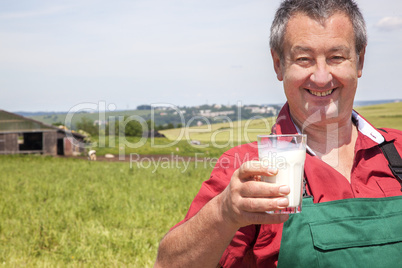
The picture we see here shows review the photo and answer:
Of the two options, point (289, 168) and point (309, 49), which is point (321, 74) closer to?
point (309, 49)

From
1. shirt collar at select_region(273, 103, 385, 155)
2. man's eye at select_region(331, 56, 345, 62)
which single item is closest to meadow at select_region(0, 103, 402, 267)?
shirt collar at select_region(273, 103, 385, 155)

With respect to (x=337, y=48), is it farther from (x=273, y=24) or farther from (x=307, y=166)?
(x=307, y=166)

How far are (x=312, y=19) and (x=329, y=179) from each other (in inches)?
31.4

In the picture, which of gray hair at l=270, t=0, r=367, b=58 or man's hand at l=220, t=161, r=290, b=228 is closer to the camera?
man's hand at l=220, t=161, r=290, b=228

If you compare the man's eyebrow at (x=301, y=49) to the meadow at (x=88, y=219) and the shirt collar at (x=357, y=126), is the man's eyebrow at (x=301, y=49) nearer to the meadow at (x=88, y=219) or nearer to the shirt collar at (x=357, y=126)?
the shirt collar at (x=357, y=126)

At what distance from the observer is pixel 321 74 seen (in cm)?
221

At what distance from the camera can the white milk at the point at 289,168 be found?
5.53 ft

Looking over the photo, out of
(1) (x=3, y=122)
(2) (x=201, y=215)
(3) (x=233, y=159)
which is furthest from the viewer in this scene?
(1) (x=3, y=122)

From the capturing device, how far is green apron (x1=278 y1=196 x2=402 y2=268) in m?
1.88

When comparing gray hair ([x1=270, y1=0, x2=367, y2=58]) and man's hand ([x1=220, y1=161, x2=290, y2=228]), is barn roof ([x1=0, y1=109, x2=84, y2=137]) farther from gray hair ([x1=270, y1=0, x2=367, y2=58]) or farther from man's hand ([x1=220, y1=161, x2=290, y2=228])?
man's hand ([x1=220, y1=161, x2=290, y2=228])

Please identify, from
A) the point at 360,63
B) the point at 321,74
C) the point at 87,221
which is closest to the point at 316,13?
the point at 321,74

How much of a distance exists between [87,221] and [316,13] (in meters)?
6.70

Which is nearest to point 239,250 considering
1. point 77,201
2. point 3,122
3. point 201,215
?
point 201,215

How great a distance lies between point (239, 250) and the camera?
1.90 m
